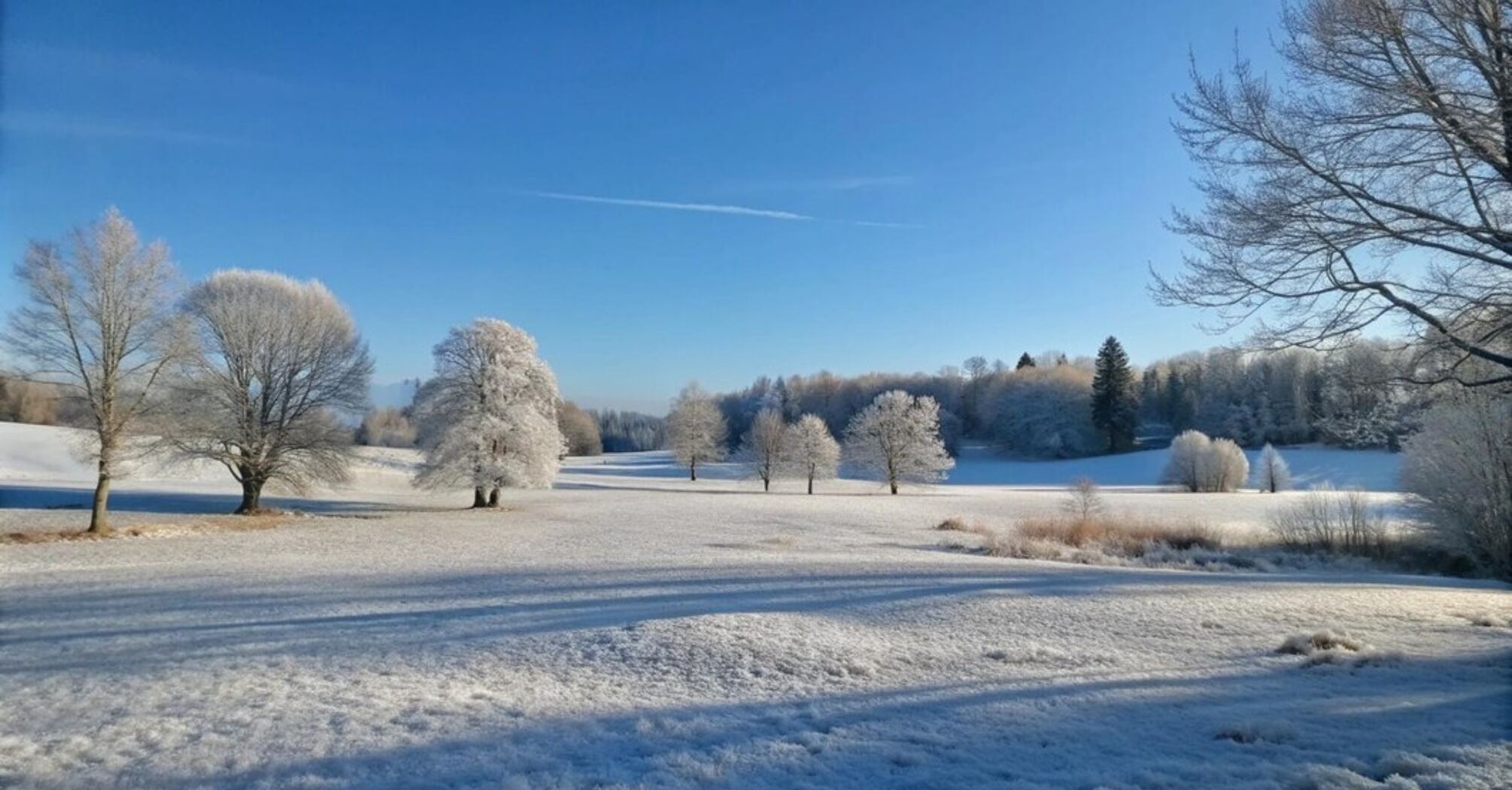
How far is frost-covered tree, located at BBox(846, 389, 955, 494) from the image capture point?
6006 centimetres

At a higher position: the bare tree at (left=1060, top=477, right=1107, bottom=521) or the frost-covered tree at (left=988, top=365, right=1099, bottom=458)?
the frost-covered tree at (left=988, top=365, right=1099, bottom=458)

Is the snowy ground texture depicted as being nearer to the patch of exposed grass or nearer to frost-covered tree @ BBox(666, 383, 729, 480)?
the patch of exposed grass

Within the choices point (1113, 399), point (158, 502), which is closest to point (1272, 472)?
point (1113, 399)

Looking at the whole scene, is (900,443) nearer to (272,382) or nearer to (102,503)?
(272,382)

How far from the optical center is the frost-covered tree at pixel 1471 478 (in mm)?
21109

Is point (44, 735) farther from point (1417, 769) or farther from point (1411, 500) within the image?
point (1411, 500)

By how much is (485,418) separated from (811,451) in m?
32.2

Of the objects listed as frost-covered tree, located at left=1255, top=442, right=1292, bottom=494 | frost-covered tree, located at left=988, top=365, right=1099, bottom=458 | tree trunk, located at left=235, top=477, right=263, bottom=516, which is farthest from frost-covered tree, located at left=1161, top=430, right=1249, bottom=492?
tree trunk, located at left=235, top=477, right=263, bottom=516

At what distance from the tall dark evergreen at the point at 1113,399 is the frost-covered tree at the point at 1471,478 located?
200 feet

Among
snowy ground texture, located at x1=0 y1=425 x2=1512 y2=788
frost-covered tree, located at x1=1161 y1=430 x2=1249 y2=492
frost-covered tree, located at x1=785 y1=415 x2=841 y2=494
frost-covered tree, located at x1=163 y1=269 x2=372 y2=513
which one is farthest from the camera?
frost-covered tree, located at x1=785 y1=415 x2=841 y2=494

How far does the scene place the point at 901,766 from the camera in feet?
19.5

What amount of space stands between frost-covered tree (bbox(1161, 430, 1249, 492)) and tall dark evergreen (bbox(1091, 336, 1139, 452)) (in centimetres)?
2184

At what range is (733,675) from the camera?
8641 mm

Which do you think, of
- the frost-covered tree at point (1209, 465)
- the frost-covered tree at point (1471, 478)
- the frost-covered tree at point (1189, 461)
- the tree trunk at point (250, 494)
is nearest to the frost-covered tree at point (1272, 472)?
the frost-covered tree at point (1209, 465)
